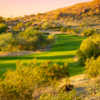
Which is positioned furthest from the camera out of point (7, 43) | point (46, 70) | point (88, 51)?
point (7, 43)

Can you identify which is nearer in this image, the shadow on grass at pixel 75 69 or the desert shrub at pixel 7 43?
the shadow on grass at pixel 75 69

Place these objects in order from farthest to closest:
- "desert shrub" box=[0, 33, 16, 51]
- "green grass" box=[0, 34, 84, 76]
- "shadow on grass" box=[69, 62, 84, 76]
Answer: "desert shrub" box=[0, 33, 16, 51], "green grass" box=[0, 34, 84, 76], "shadow on grass" box=[69, 62, 84, 76]

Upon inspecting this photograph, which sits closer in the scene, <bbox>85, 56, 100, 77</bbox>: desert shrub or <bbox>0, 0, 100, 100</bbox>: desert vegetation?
<bbox>0, 0, 100, 100</bbox>: desert vegetation

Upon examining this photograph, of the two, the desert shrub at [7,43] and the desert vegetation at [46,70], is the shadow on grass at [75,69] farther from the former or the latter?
the desert shrub at [7,43]

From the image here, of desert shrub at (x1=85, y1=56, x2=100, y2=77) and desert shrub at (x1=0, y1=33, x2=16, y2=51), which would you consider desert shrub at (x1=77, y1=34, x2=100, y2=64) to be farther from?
desert shrub at (x1=0, y1=33, x2=16, y2=51)

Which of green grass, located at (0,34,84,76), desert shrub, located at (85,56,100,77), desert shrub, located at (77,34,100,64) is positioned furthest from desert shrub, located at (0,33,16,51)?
desert shrub, located at (85,56,100,77)

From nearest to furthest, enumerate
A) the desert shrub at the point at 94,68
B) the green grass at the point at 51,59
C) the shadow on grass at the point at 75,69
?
1. the desert shrub at the point at 94,68
2. the shadow on grass at the point at 75,69
3. the green grass at the point at 51,59

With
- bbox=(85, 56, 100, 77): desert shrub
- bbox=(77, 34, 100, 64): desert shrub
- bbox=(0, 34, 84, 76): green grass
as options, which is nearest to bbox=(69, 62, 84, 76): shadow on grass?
bbox=(0, 34, 84, 76): green grass

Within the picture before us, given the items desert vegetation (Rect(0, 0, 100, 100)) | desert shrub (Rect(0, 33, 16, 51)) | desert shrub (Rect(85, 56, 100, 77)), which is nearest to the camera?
desert vegetation (Rect(0, 0, 100, 100))

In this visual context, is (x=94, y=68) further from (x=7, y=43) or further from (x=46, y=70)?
(x=7, y=43)

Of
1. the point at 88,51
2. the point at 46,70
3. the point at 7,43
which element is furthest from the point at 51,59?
the point at 46,70

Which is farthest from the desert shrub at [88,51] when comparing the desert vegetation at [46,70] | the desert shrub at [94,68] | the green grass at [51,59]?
the desert shrub at [94,68]

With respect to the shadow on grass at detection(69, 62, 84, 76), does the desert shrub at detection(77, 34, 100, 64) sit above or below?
above

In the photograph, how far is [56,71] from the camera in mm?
23125
